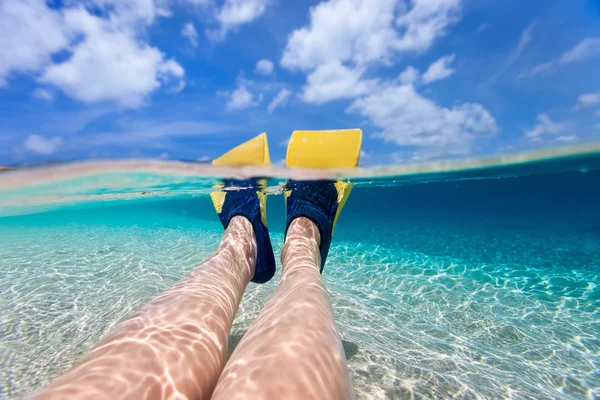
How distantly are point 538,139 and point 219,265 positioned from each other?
9.37m

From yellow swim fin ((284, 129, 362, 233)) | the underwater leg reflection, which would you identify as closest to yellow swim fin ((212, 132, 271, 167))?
yellow swim fin ((284, 129, 362, 233))

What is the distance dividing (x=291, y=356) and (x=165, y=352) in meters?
0.94

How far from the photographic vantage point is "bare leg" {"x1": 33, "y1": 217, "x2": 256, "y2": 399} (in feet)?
4.96

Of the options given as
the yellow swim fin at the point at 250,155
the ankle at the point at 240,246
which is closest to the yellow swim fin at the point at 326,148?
the yellow swim fin at the point at 250,155

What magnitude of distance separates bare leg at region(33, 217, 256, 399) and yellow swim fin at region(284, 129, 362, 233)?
3585 mm

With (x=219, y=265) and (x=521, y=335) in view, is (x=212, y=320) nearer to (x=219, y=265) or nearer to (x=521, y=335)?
(x=219, y=265)

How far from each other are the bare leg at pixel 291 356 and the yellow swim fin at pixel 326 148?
3554 millimetres

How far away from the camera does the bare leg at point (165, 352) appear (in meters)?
1.51

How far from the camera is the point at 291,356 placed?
1546 millimetres

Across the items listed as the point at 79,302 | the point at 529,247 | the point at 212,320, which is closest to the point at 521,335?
the point at 212,320

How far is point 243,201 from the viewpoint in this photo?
5.79m

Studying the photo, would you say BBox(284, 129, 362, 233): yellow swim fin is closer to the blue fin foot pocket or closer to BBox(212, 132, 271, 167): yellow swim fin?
BBox(212, 132, 271, 167): yellow swim fin

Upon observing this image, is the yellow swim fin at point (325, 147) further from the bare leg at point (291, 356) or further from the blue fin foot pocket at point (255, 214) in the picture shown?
the bare leg at point (291, 356)

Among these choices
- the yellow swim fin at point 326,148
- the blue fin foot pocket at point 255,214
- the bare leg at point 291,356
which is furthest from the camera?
the yellow swim fin at point 326,148
